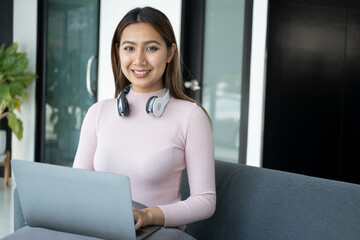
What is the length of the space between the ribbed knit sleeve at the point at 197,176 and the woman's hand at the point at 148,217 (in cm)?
2

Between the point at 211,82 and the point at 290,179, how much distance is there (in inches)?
86.2

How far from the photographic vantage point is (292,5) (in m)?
2.90

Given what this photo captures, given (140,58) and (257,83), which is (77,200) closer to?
(140,58)

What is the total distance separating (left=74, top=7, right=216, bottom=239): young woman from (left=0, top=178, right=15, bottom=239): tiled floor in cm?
197

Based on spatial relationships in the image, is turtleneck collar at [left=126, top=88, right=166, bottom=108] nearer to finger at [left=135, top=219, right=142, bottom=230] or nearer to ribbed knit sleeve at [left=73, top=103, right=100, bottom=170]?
ribbed knit sleeve at [left=73, top=103, right=100, bottom=170]

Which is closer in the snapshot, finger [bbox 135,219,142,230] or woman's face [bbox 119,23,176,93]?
finger [bbox 135,219,142,230]

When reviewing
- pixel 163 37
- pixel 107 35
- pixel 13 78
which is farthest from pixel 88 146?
pixel 13 78

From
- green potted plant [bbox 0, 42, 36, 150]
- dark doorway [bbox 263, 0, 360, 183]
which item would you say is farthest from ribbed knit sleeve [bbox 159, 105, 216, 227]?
green potted plant [bbox 0, 42, 36, 150]

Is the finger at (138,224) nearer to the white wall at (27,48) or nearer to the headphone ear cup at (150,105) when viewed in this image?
the headphone ear cup at (150,105)

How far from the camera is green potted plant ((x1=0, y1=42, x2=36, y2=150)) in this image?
473 cm

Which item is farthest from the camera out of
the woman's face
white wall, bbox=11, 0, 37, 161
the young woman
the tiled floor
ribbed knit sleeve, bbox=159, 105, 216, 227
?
white wall, bbox=11, 0, 37, 161

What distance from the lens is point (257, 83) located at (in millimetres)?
3041

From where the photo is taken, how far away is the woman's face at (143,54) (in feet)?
4.93

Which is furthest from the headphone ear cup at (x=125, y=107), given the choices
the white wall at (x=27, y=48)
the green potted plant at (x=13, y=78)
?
the white wall at (x=27, y=48)
